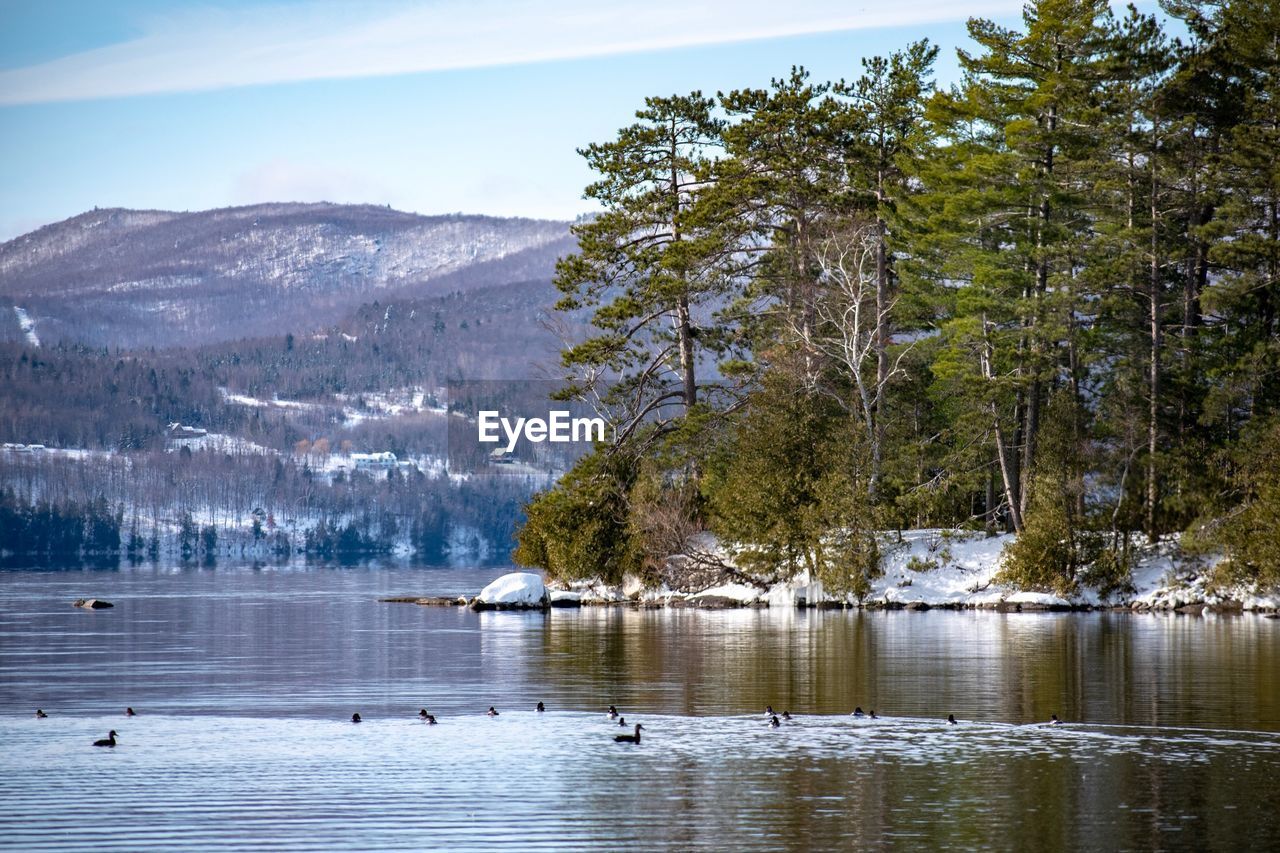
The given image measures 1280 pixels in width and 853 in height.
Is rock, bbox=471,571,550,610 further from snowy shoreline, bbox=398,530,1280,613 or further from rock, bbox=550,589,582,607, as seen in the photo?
rock, bbox=550,589,582,607

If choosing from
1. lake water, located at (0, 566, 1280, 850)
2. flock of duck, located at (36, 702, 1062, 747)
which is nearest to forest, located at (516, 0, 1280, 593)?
lake water, located at (0, 566, 1280, 850)

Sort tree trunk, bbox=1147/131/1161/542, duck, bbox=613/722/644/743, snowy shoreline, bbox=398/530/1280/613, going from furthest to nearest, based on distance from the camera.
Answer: tree trunk, bbox=1147/131/1161/542 < snowy shoreline, bbox=398/530/1280/613 < duck, bbox=613/722/644/743

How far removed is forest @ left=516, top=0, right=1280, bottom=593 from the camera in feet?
206

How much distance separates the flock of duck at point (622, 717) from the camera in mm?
25766

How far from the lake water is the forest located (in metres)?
15.2

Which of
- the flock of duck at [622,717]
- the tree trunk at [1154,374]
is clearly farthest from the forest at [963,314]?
the flock of duck at [622,717]

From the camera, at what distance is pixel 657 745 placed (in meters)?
25.6

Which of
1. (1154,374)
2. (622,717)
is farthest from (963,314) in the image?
(622,717)

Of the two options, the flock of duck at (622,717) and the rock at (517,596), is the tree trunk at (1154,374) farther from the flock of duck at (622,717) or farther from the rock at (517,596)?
A: the flock of duck at (622,717)

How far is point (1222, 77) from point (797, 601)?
27.7 meters

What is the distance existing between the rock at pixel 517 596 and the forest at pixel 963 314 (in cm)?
230

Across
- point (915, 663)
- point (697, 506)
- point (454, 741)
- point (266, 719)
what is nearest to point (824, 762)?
point (454, 741)

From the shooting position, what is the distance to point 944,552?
222ft

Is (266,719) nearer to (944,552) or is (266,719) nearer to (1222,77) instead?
(944,552)
